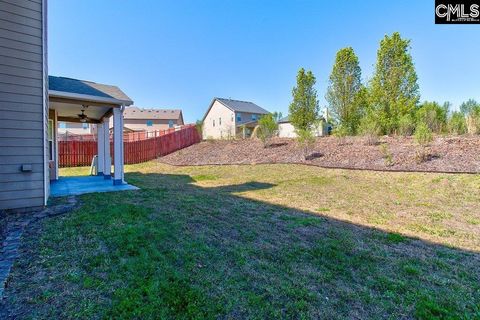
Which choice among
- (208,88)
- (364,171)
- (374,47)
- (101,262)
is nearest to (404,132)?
(364,171)

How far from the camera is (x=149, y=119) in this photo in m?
41.1

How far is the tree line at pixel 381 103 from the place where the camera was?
1113cm

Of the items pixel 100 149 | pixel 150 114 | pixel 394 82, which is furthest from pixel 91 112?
pixel 150 114

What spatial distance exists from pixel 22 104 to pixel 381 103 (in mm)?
16328

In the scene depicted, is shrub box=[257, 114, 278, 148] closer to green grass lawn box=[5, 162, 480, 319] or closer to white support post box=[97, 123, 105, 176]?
white support post box=[97, 123, 105, 176]

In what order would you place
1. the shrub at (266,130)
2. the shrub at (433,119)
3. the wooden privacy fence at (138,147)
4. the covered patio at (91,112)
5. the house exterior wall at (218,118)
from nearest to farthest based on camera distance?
1. the covered patio at (91,112)
2. the shrub at (433,119)
3. the shrub at (266,130)
4. the wooden privacy fence at (138,147)
5. the house exterior wall at (218,118)

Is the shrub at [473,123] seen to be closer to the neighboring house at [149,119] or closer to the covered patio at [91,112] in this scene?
the covered patio at [91,112]

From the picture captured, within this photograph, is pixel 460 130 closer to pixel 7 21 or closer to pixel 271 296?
pixel 271 296

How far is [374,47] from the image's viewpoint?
15.2 meters

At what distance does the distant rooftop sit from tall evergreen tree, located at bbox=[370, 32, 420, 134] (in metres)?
33.0

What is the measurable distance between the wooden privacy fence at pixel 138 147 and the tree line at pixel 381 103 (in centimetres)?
803

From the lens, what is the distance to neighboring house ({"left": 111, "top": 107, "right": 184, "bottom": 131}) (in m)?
40.7

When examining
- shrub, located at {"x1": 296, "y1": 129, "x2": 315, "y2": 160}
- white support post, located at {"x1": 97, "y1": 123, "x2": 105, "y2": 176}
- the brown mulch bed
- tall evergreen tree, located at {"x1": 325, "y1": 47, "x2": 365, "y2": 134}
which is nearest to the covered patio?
white support post, located at {"x1": 97, "y1": 123, "x2": 105, "y2": 176}

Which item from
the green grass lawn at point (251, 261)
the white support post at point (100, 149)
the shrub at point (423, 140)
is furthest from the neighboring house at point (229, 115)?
the green grass lawn at point (251, 261)
